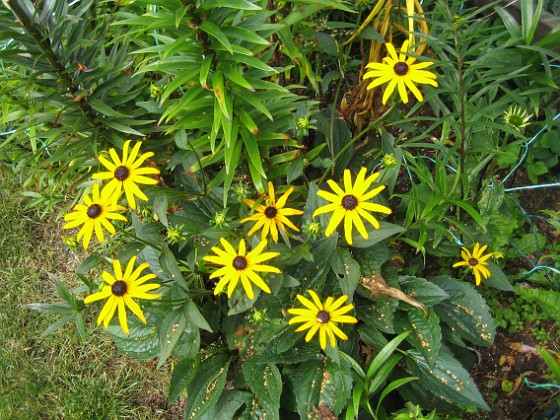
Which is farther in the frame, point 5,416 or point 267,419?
point 5,416

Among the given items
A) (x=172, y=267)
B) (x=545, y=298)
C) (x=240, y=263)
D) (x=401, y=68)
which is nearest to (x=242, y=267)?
(x=240, y=263)

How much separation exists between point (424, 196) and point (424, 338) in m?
0.50

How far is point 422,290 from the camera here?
73.8 inches

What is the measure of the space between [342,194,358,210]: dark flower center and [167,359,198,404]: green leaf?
2.65ft

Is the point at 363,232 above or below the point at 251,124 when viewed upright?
below

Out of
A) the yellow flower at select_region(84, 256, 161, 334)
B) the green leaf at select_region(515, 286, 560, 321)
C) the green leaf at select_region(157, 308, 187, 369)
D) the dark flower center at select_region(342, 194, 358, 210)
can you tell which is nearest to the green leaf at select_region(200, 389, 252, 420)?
the green leaf at select_region(157, 308, 187, 369)

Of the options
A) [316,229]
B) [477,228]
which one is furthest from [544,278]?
[316,229]

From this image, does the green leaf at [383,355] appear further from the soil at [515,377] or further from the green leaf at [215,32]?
the green leaf at [215,32]

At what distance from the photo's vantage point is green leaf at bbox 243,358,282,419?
5.78 ft

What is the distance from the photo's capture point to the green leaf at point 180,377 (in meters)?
1.91

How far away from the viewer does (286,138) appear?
1.84 m

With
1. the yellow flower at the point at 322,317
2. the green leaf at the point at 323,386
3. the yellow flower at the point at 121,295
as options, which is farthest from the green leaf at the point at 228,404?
the yellow flower at the point at 121,295

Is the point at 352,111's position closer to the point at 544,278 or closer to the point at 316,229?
the point at 316,229

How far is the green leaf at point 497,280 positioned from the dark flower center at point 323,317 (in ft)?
2.46
